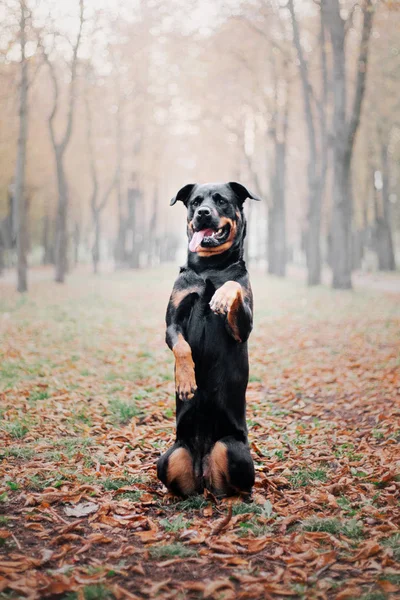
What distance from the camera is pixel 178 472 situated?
417 cm

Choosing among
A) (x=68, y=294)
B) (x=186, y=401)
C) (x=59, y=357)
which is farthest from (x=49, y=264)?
(x=186, y=401)

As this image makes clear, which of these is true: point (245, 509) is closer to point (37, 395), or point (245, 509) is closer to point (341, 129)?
point (37, 395)

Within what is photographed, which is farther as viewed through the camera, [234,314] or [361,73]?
[361,73]

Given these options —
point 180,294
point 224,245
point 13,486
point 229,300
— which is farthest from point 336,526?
point 13,486

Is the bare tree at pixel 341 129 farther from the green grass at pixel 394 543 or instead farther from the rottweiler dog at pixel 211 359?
the green grass at pixel 394 543

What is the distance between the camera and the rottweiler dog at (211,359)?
4105 mm

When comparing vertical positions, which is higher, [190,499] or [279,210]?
[279,210]

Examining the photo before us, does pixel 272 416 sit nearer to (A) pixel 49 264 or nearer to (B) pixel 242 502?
(B) pixel 242 502

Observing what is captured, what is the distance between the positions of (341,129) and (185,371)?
53.1ft

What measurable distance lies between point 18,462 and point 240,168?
3076cm

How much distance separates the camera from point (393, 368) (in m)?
8.52

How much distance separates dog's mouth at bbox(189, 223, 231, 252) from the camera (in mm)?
4012

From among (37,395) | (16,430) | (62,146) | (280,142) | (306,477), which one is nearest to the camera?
(306,477)

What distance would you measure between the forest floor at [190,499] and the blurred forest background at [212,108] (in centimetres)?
840
